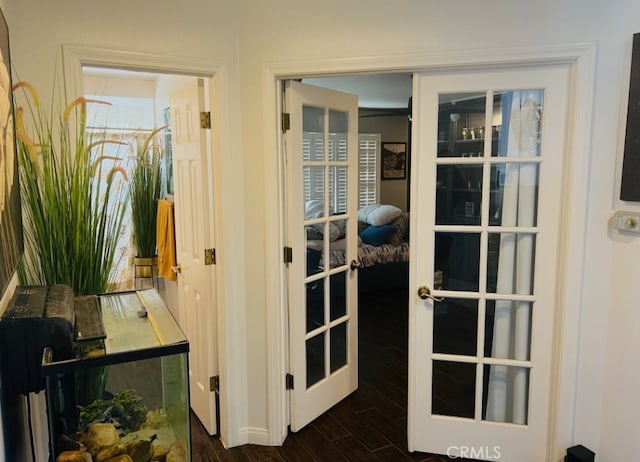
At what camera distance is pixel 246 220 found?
8.83 ft

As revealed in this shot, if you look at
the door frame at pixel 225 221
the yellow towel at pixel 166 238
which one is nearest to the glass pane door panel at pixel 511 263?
the door frame at pixel 225 221

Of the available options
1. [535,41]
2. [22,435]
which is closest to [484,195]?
[535,41]

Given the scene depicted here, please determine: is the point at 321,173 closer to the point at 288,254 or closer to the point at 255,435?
the point at 288,254

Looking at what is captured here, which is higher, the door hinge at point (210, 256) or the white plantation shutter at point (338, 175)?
the white plantation shutter at point (338, 175)

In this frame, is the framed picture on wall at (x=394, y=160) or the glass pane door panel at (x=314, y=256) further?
the framed picture on wall at (x=394, y=160)

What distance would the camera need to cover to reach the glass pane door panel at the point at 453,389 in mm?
2633

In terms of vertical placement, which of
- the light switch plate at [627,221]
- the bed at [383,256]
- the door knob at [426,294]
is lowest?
the bed at [383,256]

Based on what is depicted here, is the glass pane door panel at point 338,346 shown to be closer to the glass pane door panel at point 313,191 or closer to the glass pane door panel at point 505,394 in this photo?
the glass pane door panel at point 313,191

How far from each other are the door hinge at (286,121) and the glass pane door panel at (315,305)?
93 cm

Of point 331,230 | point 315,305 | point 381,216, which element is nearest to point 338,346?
point 315,305

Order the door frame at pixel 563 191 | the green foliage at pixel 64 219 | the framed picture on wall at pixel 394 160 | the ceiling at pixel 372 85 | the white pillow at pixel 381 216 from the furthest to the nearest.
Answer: the framed picture on wall at pixel 394 160
the white pillow at pixel 381 216
the ceiling at pixel 372 85
the door frame at pixel 563 191
the green foliage at pixel 64 219

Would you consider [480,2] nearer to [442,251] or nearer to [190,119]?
[442,251]

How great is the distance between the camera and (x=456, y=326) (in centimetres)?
261

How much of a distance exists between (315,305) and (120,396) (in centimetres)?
157
